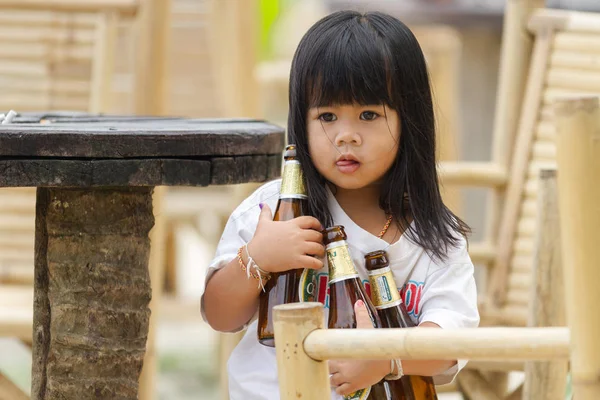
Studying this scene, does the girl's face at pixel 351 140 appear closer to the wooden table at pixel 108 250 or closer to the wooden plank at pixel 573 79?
the wooden table at pixel 108 250

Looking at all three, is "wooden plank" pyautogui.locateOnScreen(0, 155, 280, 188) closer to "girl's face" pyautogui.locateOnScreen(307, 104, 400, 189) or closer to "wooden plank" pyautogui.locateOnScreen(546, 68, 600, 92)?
"girl's face" pyautogui.locateOnScreen(307, 104, 400, 189)

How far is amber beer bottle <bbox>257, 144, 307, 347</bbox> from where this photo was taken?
147 cm

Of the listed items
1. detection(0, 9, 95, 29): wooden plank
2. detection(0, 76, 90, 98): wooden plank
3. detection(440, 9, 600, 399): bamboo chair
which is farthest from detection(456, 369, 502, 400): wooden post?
detection(0, 9, 95, 29): wooden plank

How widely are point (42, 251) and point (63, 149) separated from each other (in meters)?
0.25

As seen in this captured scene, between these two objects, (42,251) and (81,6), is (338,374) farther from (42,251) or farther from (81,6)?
(81,6)

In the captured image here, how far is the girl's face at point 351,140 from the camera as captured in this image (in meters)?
1.48

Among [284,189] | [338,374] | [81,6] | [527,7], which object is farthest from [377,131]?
[81,6]

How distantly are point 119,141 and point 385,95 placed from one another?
386 mm

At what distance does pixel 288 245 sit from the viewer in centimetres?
144

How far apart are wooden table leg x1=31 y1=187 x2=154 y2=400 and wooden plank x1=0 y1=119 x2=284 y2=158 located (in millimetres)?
109

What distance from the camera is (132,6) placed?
9.21 ft

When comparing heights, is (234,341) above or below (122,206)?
below

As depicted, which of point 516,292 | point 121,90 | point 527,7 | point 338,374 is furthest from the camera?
point 121,90

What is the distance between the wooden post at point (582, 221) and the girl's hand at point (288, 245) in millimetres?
475
